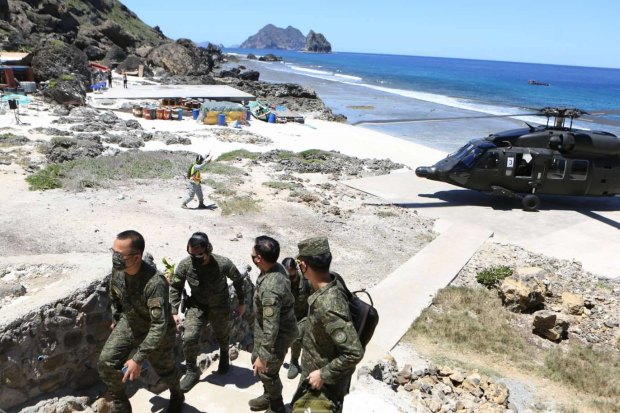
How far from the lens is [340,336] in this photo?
3.47m

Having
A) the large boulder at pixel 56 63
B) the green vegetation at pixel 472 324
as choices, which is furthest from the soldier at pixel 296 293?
the large boulder at pixel 56 63

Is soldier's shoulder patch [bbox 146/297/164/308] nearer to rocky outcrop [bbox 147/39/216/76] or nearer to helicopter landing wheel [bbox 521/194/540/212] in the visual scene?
helicopter landing wheel [bbox 521/194/540/212]

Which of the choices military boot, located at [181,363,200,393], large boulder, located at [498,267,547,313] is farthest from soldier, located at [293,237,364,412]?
large boulder, located at [498,267,547,313]

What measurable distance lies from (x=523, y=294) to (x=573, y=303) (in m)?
1.02

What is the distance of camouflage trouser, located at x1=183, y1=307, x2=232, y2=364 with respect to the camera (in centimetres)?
502

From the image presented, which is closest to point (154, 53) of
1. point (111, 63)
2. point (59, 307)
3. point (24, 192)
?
point (111, 63)

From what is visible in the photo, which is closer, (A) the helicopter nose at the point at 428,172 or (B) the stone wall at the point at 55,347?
(B) the stone wall at the point at 55,347

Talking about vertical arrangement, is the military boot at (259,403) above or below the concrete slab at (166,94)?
below

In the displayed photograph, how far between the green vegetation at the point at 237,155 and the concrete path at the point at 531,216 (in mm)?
4485

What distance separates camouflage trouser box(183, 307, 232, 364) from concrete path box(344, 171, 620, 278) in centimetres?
909

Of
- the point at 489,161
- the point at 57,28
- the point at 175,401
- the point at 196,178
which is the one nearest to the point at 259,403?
the point at 175,401

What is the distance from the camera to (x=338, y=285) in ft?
11.9

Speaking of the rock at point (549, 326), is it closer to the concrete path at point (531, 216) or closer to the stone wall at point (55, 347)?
the concrete path at point (531, 216)

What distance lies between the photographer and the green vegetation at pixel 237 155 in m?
19.2
